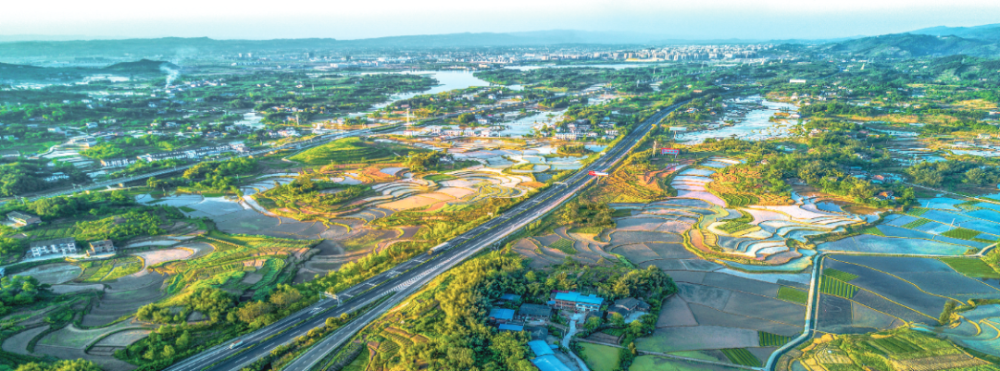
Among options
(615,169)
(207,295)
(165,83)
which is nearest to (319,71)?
(165,83)

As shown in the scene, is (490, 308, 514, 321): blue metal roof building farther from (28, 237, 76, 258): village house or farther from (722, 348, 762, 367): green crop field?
(28, 237, 76, 258): village house

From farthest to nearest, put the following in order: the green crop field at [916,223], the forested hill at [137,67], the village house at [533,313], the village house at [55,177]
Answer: the forested hill at [137,67] < the village house at [55,177] < the green crop field at [916,223] < the village house at [533,313]

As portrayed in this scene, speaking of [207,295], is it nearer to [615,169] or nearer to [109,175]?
[109,175]

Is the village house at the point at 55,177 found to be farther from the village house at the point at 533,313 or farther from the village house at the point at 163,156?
the village house at the point at 533,313

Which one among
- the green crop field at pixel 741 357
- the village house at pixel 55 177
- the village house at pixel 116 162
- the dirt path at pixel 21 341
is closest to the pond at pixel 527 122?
the village house at pixel 116 162

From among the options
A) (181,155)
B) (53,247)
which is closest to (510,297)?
(53,247)

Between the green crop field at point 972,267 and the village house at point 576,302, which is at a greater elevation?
the village house at point 576,302
